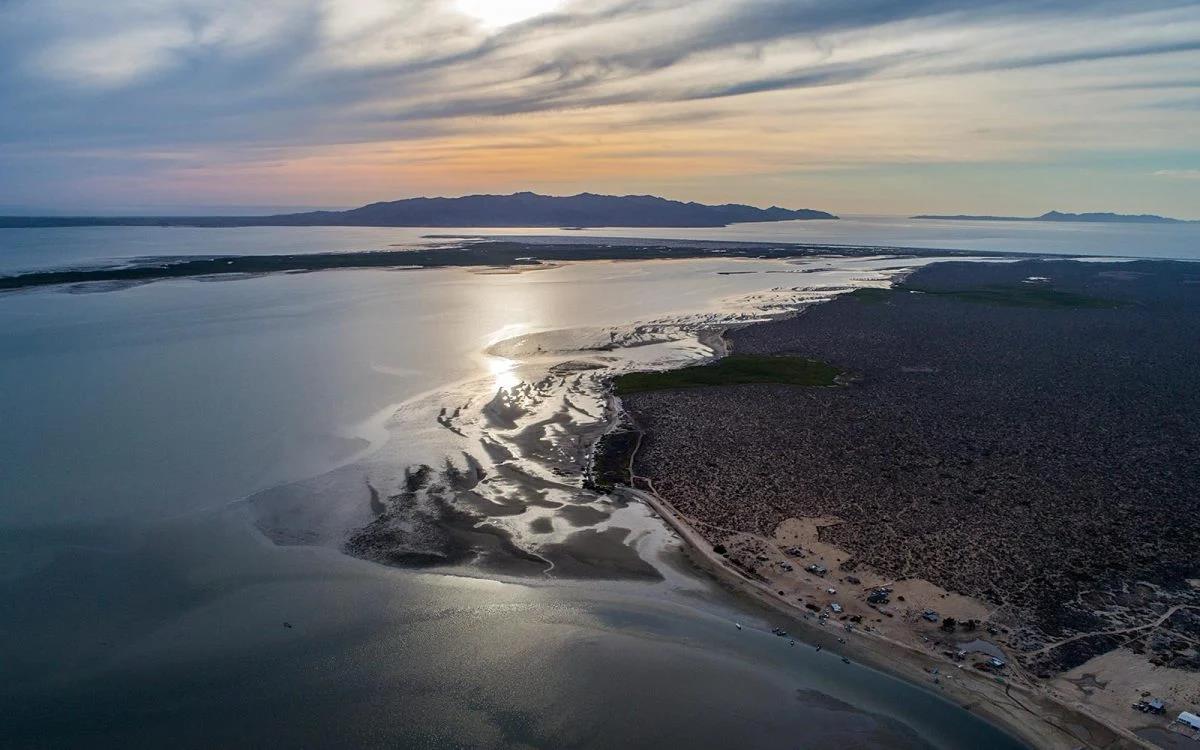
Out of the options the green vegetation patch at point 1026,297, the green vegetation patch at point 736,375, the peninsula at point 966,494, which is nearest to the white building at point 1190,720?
the peninsula at point 966,494

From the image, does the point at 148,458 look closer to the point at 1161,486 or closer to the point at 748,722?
the point at 748,722

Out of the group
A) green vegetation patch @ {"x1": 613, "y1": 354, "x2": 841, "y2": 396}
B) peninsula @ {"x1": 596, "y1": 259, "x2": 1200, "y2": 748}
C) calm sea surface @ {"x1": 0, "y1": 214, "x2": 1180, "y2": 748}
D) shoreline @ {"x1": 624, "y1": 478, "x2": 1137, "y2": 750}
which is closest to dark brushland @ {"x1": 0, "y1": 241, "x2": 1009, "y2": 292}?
calm sea surface @ {"x1": 0, "y1": 214, "x2": 1180, "y2": 748}

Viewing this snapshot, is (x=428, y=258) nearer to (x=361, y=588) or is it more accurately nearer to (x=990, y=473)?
(x=990, y=473)

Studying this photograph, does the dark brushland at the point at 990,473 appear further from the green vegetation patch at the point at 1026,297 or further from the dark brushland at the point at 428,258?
the dark brushland at the point at 428,258

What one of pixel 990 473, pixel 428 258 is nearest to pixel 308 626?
pixel 990 473

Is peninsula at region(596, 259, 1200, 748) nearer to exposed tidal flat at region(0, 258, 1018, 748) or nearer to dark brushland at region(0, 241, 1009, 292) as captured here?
exposed tidal flat at region(0, 258, 1018, 748)

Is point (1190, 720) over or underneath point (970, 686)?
over

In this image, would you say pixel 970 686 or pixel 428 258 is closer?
pixel 970 686

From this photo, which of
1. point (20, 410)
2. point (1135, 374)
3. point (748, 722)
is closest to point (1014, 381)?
point (1135, 374)
